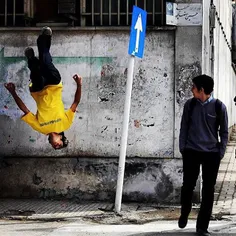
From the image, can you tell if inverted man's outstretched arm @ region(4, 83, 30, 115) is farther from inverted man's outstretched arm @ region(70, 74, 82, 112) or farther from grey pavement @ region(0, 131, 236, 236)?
grey pavement @ region(0, 131, 236, 236)

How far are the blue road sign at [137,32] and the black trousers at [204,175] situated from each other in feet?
7.12

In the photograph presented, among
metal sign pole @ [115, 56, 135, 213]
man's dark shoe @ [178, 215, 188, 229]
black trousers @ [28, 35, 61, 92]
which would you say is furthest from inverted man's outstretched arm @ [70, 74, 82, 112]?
man's dark shoe @ [178, 215, 188, 229]

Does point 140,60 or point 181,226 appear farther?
point 140,60

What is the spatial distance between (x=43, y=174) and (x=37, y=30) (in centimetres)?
228

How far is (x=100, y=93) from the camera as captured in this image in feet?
32.8

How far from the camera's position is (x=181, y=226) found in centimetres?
763

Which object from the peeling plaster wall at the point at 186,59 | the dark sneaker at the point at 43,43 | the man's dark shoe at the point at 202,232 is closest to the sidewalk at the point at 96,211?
the man's dark shoe at the point at 202,232

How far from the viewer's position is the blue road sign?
900cm

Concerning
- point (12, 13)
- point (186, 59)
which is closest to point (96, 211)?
point (186, 59)

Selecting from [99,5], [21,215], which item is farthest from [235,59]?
[21,215]

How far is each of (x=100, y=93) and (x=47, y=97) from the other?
85cm

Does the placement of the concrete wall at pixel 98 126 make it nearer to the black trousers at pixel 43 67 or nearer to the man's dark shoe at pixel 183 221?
the black trousers at pixel 43 67

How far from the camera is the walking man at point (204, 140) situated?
734cm

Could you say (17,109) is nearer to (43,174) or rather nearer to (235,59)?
(43,174)
